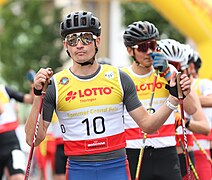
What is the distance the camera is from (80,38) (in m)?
6.08

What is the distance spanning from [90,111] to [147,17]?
65.1 feet

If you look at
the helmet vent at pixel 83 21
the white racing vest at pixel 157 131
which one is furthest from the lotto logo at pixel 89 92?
the white racing vest at pixel 157 131

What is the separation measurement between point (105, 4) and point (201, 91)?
1118 inches

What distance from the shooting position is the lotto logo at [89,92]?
599cm

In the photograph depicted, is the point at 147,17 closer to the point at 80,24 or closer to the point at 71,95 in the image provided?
the point at 80,24

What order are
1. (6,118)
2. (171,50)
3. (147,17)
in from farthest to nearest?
(147,17)
(6,118)
(171,50)

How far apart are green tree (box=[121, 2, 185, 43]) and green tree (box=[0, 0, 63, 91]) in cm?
329

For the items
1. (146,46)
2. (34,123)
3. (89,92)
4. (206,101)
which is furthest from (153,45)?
(34,123)

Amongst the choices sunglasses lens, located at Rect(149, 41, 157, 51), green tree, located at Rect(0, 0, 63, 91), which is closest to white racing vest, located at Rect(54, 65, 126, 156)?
sunglasses lens, located at Rect(149, 41, 157, 51)

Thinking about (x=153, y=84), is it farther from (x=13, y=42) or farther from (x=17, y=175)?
(x=13, y=42)

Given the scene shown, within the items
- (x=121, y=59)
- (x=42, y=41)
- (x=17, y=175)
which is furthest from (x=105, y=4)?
(x=17, y=175)

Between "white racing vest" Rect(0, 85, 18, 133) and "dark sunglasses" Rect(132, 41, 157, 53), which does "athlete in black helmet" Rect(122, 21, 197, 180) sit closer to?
"dark sunglasses" Rect(132, 41, 157, 53)

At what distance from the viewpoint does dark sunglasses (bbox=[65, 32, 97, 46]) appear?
608cm

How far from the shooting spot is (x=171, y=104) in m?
5.93
